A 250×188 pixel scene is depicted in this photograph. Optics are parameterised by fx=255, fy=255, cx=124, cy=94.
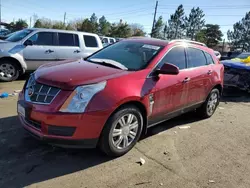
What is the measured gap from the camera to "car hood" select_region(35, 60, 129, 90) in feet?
10.5

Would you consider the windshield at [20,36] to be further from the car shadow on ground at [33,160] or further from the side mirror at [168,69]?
the side mirror at [168,69]

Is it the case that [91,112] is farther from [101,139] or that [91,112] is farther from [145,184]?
[145,184]

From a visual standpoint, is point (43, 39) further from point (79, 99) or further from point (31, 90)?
point (79, 99)

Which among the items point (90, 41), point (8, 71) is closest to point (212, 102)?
point (90, 41)

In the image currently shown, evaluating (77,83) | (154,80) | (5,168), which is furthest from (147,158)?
(5,168)

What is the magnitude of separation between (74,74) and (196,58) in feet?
8.73

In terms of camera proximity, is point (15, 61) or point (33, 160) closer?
point (33, 160)

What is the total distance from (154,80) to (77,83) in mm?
1259

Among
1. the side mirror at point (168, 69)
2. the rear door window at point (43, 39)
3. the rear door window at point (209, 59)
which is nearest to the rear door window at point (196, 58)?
the rear door window at point (209, 59)

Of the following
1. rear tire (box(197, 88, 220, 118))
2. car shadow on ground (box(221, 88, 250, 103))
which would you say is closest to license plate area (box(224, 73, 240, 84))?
car shadow on ground (box(221, 88, 250, 103))

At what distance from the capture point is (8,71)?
26.4 feet

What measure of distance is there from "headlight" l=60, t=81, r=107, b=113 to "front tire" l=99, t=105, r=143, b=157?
1.37ft

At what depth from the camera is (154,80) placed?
387cm

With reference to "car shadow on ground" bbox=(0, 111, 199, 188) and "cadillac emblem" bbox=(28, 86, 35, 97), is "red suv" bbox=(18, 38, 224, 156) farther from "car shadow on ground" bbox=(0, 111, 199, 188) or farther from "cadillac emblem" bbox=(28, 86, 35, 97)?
"car shadow on ground" bbox=(0, 111, 199, 188)
